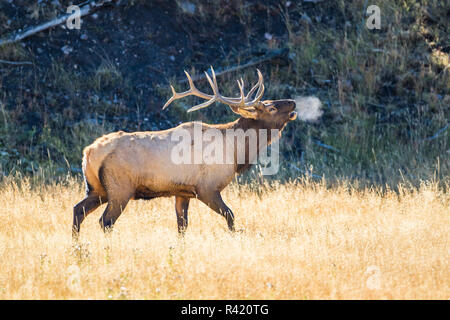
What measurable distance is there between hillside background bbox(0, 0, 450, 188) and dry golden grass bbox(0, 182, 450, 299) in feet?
7.37

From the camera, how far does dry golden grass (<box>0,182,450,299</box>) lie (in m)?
6.23

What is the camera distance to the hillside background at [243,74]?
1266 centimetres

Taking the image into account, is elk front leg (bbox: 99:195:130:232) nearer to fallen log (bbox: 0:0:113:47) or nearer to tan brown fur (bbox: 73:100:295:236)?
tan brown fur (bbox: 73:100:295:236)

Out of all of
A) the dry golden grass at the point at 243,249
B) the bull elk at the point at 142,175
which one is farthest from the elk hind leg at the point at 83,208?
the dry golden grass at the point at 243,249

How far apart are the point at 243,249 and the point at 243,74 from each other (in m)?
7.36

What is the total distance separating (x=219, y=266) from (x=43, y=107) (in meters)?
7.89

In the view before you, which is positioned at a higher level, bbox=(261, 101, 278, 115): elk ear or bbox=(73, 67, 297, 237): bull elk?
bbox=(261, 101, 278, 115): elk ear

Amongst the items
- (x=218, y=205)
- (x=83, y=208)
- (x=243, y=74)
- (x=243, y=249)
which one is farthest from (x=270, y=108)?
(x=243, y=74)

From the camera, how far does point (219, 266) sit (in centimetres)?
674

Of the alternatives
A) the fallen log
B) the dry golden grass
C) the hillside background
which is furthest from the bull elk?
the fallen log

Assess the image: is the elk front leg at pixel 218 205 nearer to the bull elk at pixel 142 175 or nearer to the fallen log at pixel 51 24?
the bull elk at pixel 142 175

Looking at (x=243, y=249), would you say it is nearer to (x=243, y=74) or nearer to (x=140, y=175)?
(x=140, y=175)

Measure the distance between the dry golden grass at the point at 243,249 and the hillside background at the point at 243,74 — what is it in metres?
2.25

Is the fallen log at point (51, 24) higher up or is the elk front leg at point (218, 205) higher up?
the fallen log at point (51, 24)
